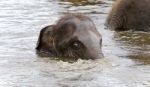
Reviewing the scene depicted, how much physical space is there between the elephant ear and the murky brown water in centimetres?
19

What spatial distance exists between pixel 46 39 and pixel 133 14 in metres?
3.21

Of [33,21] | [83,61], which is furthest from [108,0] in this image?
[83,61]

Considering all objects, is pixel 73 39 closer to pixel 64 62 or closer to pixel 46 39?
pixel 64 62

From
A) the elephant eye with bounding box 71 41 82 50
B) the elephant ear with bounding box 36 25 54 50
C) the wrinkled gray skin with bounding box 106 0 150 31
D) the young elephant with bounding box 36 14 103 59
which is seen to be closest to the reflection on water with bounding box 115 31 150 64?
the wrinkled gray skin with bounding box 106 0 150 31

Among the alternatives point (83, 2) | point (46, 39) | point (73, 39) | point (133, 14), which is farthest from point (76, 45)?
point (83, 2)

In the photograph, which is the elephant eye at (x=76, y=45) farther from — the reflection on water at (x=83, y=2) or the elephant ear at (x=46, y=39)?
the reflection on water at (x=83, y=2)

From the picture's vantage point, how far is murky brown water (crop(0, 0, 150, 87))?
7797mm

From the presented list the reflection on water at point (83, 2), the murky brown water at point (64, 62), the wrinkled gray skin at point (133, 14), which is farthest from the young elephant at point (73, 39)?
the reflection on water at point (83, 2)

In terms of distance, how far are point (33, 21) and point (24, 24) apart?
1.32ft

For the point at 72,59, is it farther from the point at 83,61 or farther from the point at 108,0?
the point at 108,0

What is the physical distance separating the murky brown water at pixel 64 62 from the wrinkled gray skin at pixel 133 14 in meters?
0.39

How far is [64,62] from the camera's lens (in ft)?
29.1

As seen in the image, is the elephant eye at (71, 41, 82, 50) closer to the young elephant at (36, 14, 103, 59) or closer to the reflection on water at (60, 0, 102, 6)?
the young elephant at (36, 14, 103, 59)

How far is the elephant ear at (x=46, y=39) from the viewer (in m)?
9.63
